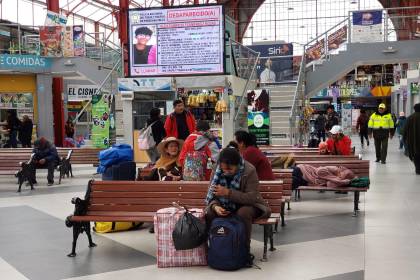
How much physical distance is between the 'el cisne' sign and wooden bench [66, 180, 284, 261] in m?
16.0

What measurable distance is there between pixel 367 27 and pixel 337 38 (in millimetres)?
1212

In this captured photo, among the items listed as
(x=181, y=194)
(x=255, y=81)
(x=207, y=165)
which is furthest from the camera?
(x=255, y=81)

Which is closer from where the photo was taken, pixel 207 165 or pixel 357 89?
pixel 207 165

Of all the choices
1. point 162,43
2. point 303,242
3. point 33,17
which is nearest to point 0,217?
point 303,242

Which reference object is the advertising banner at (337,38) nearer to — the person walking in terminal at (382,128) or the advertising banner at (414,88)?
the person walking in terminal at (382,128)

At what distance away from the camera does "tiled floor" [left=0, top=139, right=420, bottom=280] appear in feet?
17.7

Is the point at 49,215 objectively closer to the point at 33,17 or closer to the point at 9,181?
the point at 9,181

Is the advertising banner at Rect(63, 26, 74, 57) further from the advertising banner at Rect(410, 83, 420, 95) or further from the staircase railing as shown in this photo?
the advertising banner at Rect(410, 83, 420, 95)

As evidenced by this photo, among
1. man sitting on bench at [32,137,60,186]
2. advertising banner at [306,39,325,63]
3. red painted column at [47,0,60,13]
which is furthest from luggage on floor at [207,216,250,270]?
red painted column at [47,0,60,13]

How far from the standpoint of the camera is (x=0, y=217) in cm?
869

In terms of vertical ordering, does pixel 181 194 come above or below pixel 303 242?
above

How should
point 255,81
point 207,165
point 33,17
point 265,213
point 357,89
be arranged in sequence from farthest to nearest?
point 357,89 < point 33,17 < point 255,81 < point 207,165 < point 265,213

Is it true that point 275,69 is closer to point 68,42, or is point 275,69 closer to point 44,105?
point 68,42

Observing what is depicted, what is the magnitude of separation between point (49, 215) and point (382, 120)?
34.8 ft
